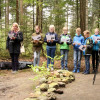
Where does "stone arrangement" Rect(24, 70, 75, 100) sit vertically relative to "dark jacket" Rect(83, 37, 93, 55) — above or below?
below

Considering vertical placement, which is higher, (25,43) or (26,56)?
(25,43)

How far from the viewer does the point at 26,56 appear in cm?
1046

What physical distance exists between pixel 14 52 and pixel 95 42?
11.6 feet

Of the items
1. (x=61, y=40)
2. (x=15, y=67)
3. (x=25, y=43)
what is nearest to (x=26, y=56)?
(x=25, y=43)

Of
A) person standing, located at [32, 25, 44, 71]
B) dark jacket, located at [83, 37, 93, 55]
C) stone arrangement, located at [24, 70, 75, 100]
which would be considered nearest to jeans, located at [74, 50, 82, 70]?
dark jacket, located at [83, 37, 93, 55]

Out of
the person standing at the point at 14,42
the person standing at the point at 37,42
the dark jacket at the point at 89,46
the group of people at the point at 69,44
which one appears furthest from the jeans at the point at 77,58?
the person standing at the point at 14,42

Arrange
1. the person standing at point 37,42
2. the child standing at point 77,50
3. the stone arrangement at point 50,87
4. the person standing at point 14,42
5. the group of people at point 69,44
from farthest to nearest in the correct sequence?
the person standing at point 37,42 < the child standing at point 77,50 < the person standing at point 14,42 < the group of people at point 69,44 < the stone arrangement at point 50,87

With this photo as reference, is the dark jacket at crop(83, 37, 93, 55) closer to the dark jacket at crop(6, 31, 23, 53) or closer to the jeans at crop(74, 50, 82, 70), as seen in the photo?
the jeans at crop(74, 50, 82, 70)

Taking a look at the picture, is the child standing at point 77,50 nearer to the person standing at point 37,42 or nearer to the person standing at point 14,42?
the person standing at point 37,42

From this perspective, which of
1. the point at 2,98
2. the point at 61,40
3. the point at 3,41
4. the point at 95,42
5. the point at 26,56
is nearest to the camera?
the point at 2,98

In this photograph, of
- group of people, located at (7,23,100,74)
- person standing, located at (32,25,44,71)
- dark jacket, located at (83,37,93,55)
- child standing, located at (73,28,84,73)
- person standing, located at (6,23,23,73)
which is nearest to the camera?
dark jacket, located at (83,37,93,55)

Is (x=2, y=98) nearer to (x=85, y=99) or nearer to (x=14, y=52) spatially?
(x=85, y=99)

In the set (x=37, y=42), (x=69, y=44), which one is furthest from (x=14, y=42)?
(x=69, y=44)

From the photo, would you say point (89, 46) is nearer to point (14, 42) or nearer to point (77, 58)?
point (77, 58)
